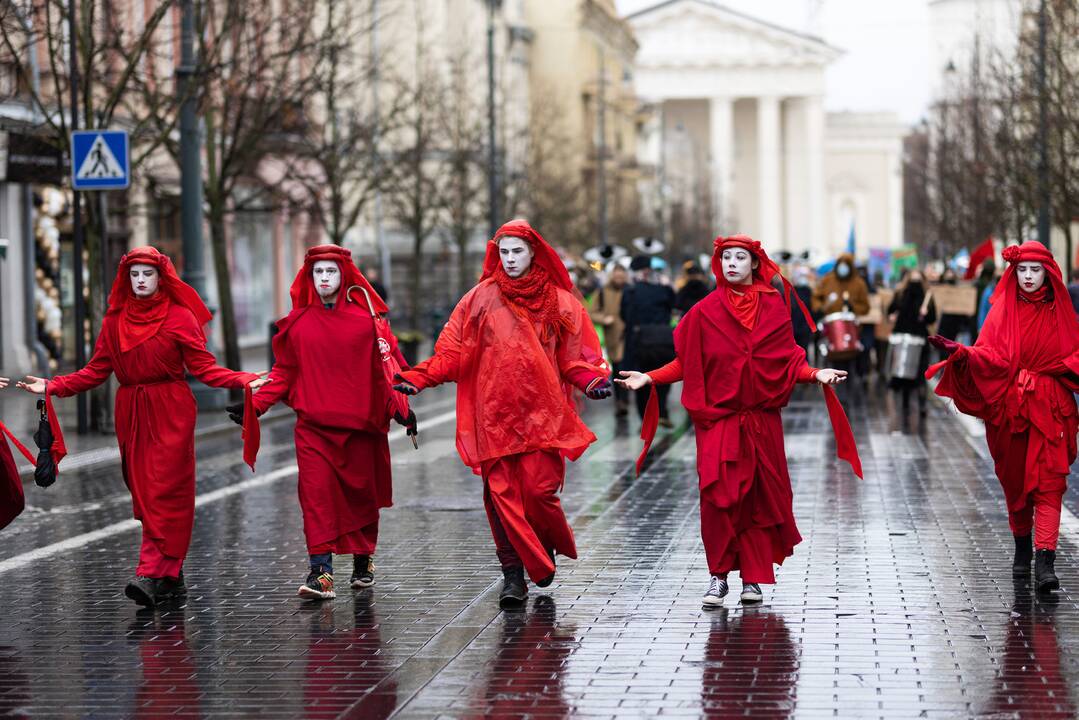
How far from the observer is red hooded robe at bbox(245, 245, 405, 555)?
32.5 ft

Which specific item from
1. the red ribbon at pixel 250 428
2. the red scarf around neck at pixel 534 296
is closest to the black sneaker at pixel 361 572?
the red ribbon at pixel 250 428

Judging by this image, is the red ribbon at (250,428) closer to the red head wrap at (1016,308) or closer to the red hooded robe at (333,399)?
the red hooded robe at (333,399)

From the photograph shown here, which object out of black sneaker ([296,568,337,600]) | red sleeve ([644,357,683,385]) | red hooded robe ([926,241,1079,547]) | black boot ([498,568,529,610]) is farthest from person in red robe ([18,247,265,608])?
red hooded robe ([926,241,1079,547])

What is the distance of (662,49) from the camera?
131500 millimetres

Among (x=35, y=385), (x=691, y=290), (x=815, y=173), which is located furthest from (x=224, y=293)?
→ (x=815, y=173)

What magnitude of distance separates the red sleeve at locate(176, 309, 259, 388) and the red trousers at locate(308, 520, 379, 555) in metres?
0.88

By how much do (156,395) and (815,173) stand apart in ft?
424

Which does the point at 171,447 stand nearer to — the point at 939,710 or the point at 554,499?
the point at 554,499

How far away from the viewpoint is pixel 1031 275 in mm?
9945

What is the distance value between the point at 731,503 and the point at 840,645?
1.19 m

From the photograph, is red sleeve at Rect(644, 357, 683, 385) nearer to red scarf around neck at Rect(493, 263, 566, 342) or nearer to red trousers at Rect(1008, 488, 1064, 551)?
red scarf around neck at Rect(493, 263, 566, 342)

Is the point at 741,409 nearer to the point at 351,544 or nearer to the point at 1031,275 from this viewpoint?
the point at 1031,275

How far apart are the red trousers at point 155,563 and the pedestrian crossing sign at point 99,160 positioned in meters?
10.4

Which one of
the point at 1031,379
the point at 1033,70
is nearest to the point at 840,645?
the point at 1031,379
